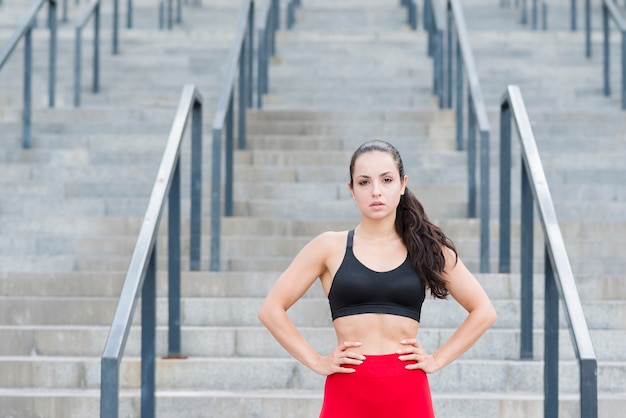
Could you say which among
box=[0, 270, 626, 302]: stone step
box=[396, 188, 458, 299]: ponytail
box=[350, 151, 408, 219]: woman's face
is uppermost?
box=[350, 151, 408, 219]: woman's face

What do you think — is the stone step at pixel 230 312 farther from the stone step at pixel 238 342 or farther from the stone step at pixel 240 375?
the stone step at pixel 240 375

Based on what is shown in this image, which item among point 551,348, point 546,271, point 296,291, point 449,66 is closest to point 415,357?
point 296,291

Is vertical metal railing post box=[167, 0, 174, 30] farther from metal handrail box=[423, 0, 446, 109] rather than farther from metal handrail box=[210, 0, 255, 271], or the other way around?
metal handrail box=[423, 0, 446, 109]

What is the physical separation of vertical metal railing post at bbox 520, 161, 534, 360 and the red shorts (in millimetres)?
2311

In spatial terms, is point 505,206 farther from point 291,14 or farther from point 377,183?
point 291,14

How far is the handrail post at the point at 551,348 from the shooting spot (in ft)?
13.7

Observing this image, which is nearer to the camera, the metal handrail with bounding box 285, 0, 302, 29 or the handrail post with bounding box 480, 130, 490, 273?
the handrail post with bounding box 480, 130, 490, 273

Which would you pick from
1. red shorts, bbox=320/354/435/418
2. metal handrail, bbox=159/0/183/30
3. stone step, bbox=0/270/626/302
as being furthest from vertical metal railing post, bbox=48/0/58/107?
red shorts, bbox=320/354/435/418

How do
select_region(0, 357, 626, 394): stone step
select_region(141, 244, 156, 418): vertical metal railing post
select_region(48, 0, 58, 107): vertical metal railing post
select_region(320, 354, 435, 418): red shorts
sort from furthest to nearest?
select_region(48, 0, 58, 107): vertical metal railing post, select_region(0, 357, 626, 394): stone step, select_region(141, 244, 156, 418): vertical metal railing post, select_region(320, 354, 435, 418): red shorts

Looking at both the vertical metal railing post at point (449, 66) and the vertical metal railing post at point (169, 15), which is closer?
the vertical metal railing post at point (449, 66)

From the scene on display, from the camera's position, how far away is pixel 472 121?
6848 mm

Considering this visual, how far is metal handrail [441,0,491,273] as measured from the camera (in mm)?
5926

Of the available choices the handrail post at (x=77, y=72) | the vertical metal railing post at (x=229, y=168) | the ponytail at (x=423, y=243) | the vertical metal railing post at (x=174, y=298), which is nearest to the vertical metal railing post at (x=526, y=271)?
the vertical metal railing post at (x=174, y=298)

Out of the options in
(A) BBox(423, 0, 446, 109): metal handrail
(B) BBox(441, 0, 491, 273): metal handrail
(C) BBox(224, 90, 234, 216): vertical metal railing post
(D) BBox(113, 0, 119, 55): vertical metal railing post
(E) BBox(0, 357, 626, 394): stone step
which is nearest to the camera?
(E) BBox(0, 357, 626, 394): stone step
